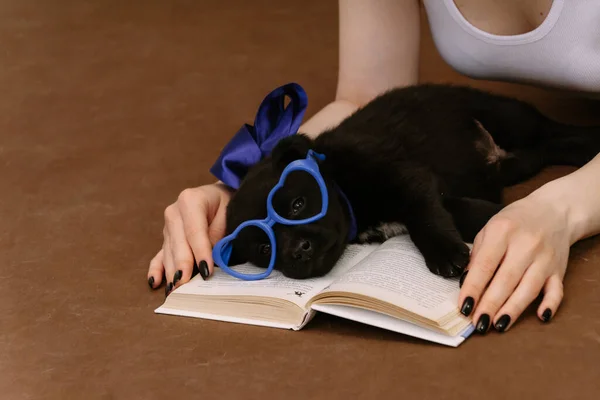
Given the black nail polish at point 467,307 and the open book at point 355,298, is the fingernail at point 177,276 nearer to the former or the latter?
the open book at point 355,298

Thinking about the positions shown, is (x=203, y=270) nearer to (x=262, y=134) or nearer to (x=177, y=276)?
(x=177, y=276)

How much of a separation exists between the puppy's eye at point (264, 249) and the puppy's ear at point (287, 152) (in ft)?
0.48

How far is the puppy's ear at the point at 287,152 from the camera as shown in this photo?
4.73ft

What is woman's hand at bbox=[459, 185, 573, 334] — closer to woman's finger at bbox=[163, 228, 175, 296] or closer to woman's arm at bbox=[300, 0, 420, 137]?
woman's finger at bbox=[163, 228, 175, 296]

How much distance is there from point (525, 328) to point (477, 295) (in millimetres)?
84

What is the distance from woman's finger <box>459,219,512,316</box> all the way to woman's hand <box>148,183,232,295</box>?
47 cm

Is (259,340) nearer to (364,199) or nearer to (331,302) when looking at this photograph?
(331,302)

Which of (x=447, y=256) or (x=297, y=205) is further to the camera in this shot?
(x=297, y=205)

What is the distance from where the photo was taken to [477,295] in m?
1.12

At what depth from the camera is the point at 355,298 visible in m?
1.14

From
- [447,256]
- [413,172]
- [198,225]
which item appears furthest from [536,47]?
[198,225]

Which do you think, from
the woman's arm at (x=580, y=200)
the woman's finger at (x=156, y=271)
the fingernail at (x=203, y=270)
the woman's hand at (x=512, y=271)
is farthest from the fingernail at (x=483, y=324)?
the woman's finger at (x=156, y=271)

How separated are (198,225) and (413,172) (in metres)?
0.43

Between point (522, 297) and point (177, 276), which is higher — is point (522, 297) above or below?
above
